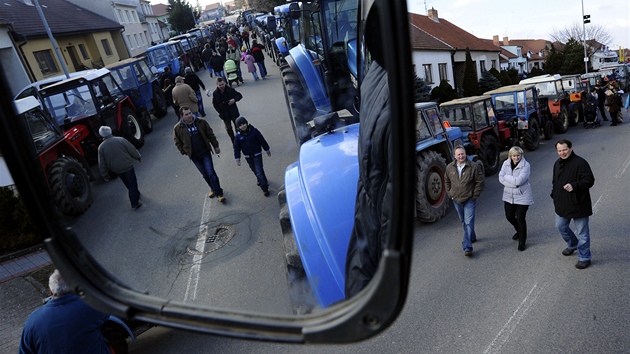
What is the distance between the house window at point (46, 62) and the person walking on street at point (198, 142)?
184 inches

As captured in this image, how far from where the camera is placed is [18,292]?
5.94 m

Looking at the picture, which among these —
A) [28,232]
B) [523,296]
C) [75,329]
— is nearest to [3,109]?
[75,329]

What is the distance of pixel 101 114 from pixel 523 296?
874cm

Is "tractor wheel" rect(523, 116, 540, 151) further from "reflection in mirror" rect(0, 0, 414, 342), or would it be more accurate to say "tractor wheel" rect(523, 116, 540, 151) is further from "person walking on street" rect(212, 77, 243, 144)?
"person walking on street" rect(212, 77, 243, 144)

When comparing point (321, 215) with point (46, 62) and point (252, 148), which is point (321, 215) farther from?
point (252, 148)

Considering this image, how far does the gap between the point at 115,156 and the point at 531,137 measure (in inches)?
450

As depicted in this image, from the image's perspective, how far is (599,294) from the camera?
14.9 feet

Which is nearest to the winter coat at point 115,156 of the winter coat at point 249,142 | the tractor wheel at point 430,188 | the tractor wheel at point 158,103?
the winter coat at point 249,142

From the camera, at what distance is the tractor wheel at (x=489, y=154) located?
965 cm

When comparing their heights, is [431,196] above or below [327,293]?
below

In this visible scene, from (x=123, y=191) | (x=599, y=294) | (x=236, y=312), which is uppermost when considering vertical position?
(x=236, y=312)

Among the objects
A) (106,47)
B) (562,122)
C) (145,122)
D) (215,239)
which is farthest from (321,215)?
(562,122)

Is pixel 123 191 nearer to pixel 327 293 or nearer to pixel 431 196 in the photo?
pixel 327 293

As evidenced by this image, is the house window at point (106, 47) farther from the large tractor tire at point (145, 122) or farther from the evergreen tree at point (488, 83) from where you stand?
the evergreen tree at point (488, 83)
